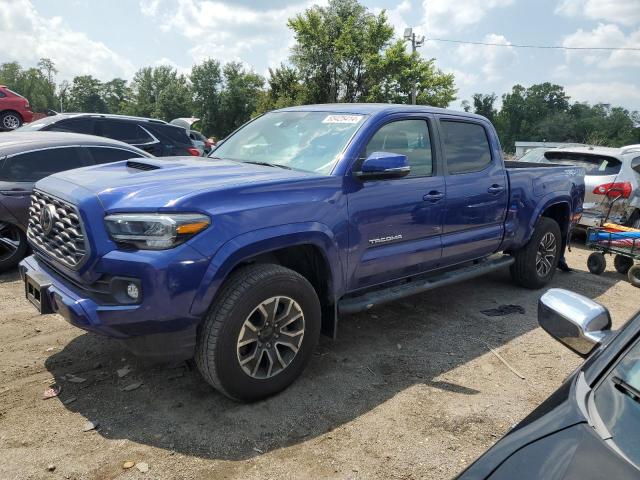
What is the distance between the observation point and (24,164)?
5746 mm

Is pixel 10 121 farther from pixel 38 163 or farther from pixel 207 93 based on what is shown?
pixel 207 93

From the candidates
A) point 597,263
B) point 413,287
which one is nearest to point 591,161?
point 597,263

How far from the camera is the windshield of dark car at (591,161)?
839 centimetres

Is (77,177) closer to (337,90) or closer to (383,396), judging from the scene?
(383,396)

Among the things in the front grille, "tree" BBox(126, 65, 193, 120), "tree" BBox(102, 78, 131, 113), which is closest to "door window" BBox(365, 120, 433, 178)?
the front grille

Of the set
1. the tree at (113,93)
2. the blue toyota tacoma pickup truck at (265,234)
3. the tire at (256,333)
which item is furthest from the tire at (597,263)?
the tree at (113,93)

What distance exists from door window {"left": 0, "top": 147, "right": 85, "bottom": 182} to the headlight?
3717mm

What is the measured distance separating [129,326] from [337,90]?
3869 centimetres

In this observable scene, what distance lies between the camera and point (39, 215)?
3359 millimetres

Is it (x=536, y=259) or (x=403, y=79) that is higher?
(x=403, y=79)

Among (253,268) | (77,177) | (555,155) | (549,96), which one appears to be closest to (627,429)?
(253,268)

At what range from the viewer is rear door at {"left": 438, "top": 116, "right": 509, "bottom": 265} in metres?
4.46

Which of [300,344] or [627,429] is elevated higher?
[627,429]

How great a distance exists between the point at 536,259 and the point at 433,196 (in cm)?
230
